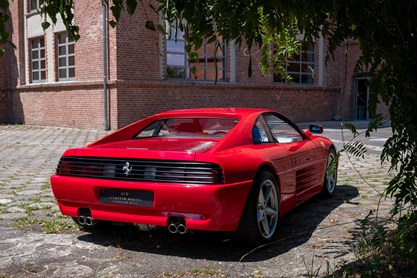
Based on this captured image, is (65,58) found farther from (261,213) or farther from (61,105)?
(261,213)

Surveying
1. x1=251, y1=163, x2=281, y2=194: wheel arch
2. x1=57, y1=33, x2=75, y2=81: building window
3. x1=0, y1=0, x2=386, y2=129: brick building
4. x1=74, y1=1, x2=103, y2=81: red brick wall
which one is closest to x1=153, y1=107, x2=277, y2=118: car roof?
x1=251, y1=163, x2=281, y2=194: wheel arch

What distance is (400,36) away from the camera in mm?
2803

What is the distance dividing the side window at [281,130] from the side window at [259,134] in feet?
0.86

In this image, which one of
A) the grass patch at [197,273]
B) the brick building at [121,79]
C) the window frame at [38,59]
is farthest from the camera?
the window frame at [38,59]

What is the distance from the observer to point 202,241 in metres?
4.64

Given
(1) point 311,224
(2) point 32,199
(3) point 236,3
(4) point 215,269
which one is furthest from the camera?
(2) point 32,199

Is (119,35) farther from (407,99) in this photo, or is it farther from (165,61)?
(407,99)

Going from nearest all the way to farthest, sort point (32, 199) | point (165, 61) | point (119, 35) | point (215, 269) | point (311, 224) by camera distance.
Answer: point (215, 269)
point (311, 224)
point (32, 199)
point (119, 35)
point (165, 61)

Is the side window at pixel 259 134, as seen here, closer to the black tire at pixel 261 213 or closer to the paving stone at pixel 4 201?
the black tire at pixel 261 213

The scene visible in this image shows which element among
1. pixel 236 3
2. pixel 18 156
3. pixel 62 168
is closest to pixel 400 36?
pixel 236 3

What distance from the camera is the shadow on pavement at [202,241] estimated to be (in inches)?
168

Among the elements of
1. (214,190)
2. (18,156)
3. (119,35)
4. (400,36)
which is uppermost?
(119,35)

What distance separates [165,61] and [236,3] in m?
17.7

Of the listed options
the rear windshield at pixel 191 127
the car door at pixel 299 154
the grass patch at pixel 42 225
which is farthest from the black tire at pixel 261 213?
the grass patch at pixel 42 225
